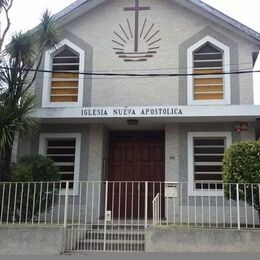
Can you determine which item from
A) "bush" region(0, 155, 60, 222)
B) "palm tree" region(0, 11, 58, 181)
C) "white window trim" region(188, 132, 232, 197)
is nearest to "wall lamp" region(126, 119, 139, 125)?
"white window trim" region(188, 132, 232, 197)

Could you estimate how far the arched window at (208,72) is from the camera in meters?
14.3

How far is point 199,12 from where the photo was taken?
48.3ft

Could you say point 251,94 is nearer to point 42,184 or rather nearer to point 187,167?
point 187,167

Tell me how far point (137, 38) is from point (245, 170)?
640 centimetres

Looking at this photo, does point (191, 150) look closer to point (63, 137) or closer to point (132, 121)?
point (132, 121)

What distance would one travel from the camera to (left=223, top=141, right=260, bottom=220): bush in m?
10.3

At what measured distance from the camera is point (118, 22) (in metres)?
15.2

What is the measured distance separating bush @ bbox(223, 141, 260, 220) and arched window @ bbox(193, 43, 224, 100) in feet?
12.4

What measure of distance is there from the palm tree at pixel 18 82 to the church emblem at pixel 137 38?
259 centimetres

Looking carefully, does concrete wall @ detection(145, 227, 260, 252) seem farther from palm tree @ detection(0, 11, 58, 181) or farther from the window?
the window

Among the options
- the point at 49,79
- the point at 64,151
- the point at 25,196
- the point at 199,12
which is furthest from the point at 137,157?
the point at 199,12

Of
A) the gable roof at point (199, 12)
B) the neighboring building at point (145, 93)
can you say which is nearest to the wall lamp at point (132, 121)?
the neighboring building at point (145, 93)

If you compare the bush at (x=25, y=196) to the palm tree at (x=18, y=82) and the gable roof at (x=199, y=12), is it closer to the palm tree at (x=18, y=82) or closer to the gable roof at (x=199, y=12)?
the palm tree at (x=18, y=82)

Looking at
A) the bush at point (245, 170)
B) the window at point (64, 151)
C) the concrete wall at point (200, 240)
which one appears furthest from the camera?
the window at point (64, 151)
